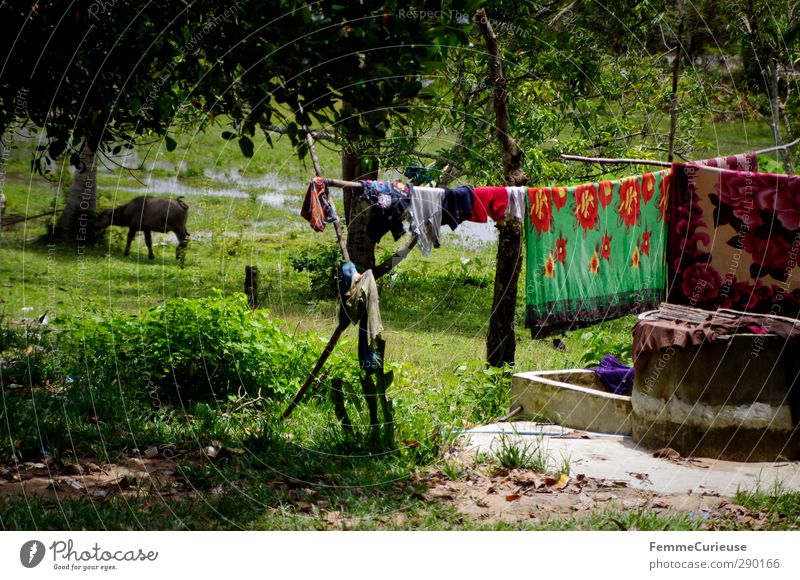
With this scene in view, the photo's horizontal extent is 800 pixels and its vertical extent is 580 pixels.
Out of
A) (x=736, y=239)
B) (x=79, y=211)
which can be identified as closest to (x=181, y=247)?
(x=79, y=211)

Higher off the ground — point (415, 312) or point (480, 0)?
point (480, 0)

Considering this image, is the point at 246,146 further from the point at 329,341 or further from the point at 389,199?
the point at 329,341

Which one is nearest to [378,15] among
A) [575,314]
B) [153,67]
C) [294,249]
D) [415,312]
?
[153,67]

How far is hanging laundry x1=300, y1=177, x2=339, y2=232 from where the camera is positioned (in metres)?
6.18

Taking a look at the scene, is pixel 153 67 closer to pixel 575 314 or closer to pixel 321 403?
pixel 321 403

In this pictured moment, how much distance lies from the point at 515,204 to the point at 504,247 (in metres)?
1.64

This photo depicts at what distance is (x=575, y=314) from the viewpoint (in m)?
7.38

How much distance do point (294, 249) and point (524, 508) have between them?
426 inches

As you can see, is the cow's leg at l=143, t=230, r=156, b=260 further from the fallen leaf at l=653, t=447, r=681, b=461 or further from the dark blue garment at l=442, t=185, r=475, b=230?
the fallen leaf at l=653, t=447, r=681, b=461

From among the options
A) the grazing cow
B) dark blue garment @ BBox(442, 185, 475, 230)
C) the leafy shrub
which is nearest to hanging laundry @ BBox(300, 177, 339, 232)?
dark blue garment @ BBox(442, 185, 475, 230)

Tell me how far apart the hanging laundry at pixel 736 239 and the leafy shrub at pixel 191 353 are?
131 inches

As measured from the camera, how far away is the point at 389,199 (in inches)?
252

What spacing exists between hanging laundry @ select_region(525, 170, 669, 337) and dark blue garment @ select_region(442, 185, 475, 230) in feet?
1.94

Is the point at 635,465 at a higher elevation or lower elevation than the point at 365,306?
lower
